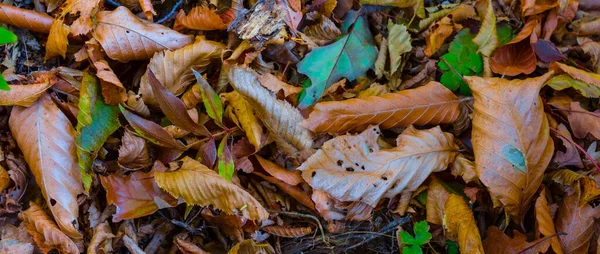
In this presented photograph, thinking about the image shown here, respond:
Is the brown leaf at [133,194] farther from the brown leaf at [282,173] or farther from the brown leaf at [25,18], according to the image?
the brown leaf at [25,18]

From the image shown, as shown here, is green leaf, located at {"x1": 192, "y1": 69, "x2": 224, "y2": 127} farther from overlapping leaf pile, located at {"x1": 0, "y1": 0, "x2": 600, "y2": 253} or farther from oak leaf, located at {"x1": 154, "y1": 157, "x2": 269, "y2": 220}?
oak leaf, located at {"x1": 154, "y1": 157, "x2": 269, "y2": 220}

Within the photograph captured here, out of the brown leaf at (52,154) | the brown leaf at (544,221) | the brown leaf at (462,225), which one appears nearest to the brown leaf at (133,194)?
the brown leaf at (52,154)

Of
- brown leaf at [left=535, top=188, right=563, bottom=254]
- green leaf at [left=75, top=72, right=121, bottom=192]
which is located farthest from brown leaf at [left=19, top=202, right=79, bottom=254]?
brown leaf at [left=535, top=188, right=563, bottom=254]

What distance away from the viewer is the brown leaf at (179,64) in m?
1.79

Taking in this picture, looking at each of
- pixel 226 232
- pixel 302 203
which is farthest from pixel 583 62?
pixel 226 232

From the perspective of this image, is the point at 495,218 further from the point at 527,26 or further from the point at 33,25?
the point at 33,25

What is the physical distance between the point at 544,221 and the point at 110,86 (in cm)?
166

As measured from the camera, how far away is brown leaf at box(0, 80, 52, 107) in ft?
5.65

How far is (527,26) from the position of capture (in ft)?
6.49

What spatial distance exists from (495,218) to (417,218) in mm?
295

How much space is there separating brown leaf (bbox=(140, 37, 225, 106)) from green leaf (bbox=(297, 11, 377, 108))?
1.21 feet

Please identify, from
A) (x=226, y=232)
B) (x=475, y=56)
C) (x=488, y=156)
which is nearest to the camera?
(x=488, y=156)

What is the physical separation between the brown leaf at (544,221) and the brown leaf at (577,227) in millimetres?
40

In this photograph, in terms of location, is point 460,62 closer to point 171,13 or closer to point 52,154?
point 171,13
